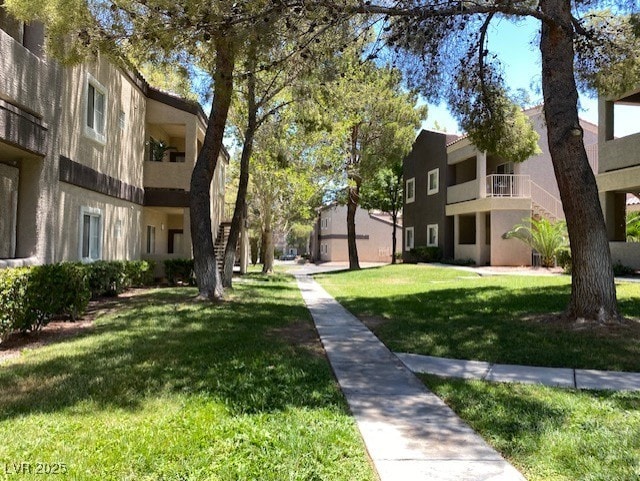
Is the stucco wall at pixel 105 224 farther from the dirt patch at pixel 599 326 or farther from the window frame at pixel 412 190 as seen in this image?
the window frame at pixel 412 190

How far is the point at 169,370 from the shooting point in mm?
6086

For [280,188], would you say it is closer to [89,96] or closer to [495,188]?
[495,188]

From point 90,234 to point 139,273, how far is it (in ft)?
10.1

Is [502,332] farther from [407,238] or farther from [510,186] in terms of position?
[407,238]

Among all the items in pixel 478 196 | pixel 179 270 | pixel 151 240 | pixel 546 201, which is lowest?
pixel 179 270

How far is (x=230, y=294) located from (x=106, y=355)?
7350 mm

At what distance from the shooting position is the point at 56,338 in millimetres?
8305

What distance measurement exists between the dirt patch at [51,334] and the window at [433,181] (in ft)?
72.5

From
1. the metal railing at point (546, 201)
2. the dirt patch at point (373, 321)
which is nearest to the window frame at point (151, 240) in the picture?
the dirt patch at point (373, 321)

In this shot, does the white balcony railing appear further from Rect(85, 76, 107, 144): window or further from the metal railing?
Rect(85, 76, 107, 144): window

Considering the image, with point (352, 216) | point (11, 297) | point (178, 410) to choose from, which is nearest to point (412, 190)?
point (352, 216)

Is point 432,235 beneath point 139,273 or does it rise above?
above

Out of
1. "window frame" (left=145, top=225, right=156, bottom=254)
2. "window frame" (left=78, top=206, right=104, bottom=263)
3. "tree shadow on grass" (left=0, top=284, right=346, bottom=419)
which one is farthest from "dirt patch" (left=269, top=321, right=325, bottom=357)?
"window frame" (left=145, top=225, right=156, bottom=254)

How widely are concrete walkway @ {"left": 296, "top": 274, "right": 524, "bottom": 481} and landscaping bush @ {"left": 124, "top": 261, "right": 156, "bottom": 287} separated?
31.2ft
